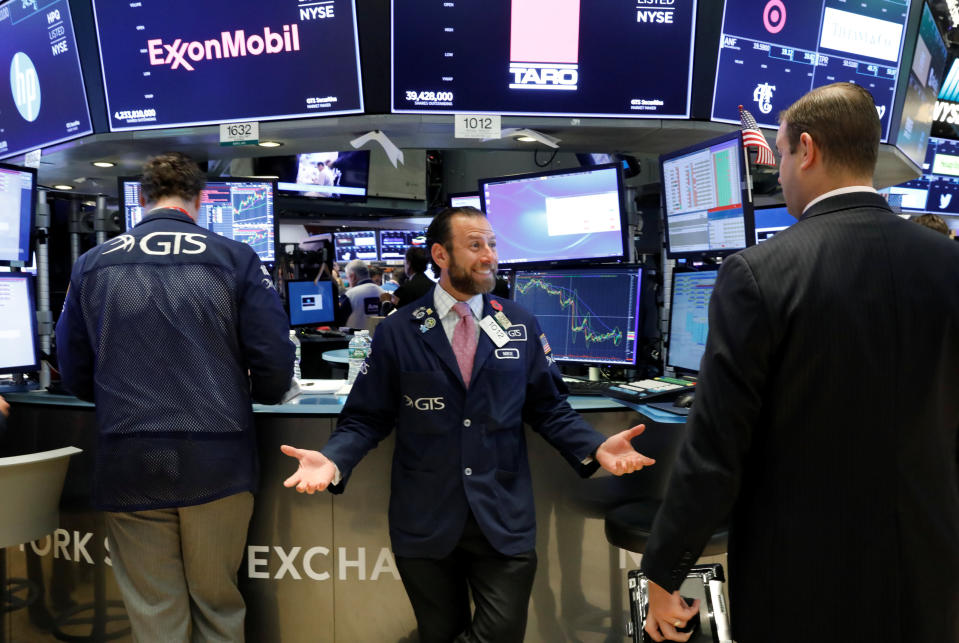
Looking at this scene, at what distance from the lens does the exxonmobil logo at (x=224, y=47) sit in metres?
3.28

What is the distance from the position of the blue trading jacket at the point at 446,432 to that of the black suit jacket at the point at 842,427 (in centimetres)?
82

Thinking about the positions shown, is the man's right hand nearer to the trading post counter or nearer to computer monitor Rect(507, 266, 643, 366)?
the trading post counter

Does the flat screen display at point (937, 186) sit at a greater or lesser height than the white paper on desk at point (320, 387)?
greater

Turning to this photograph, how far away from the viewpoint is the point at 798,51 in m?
3.77

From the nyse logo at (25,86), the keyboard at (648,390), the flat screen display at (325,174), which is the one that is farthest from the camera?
the flat screen display at (325,174)

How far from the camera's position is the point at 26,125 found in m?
3.87

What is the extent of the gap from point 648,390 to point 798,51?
2370 millimetres

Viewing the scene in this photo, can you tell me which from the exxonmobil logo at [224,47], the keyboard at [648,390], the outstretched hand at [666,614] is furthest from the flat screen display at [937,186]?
the outstretched hand at [666,614]

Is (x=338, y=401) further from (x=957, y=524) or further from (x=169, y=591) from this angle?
(x=957, y=524)

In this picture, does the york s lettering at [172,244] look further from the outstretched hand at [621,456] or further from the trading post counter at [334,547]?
the outstretched hand at [621,456]

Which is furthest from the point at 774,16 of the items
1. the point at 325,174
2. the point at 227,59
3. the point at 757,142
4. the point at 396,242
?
the point at 396,242

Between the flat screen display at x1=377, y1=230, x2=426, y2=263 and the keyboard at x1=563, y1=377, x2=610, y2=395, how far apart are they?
7.54m

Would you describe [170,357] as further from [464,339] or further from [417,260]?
[417,260]

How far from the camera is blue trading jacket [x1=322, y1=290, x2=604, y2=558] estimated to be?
196 cm
